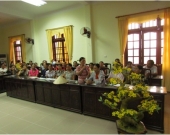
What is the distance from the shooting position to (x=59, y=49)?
23.5 feet

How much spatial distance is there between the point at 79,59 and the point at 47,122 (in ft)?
6.74

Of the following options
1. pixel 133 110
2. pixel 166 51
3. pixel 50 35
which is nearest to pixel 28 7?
pixel 50 35

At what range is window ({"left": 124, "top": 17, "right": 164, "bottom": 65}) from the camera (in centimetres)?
488

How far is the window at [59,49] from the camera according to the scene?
6980mm

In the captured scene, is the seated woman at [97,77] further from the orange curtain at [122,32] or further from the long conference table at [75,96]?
the orange curtain at [122,32]

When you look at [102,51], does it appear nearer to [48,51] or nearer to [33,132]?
[48,51]

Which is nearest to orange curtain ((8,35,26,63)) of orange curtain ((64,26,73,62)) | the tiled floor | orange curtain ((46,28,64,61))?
orange curtain ((46,28,64,61))

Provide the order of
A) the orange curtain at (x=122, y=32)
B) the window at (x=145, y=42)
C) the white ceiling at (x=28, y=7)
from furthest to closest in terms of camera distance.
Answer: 1. the white ceiling at (x=28, y=7)
2. the orange curtain at (x=122, y=32)
3. the window at (x=145, y=42)

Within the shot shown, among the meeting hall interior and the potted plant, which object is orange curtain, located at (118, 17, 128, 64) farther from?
the potted plant

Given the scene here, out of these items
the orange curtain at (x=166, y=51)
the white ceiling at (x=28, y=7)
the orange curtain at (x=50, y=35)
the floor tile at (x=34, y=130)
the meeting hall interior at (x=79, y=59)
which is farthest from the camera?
the orange curtain at (x=50, y=35)

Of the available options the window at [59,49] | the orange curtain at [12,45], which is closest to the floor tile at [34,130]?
the window at [59,49]

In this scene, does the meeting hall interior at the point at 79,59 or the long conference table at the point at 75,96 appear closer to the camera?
the long conference table at the point at 75,96

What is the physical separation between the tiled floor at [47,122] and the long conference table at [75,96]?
0.14 m

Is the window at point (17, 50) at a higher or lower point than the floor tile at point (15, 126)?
higher
